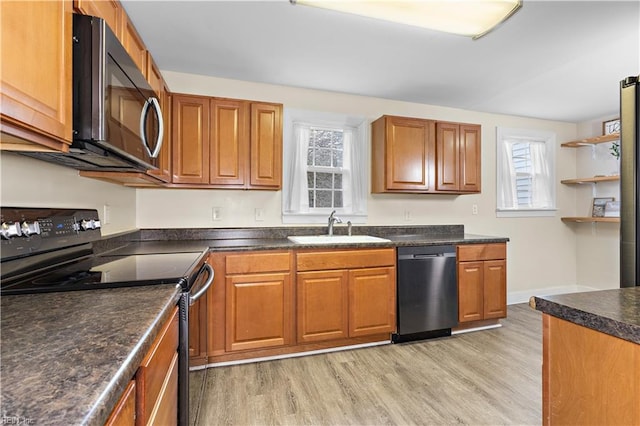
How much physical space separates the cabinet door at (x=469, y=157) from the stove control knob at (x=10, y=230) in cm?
331

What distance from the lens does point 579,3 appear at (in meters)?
1.77

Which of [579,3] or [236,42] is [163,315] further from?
[579,3]

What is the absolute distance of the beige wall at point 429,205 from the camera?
8.97 ft

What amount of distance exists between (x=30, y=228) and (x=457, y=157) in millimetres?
3278

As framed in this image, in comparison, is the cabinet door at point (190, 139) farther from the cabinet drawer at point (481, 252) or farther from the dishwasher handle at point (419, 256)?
the cabinet drawer at point (481, 252)

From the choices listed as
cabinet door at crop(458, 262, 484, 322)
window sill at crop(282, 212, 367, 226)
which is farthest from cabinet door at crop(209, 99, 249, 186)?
cabinet door at crop(458, 262, 484, 322)

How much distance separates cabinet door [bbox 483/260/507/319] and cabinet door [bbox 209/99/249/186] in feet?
7.88

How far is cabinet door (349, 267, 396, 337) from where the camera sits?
2484 mm

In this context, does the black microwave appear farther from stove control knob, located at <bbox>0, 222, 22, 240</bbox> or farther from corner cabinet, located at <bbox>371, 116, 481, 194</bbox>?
corner cabinet, located at <bbox>371, 116, 481, 194</bbox>

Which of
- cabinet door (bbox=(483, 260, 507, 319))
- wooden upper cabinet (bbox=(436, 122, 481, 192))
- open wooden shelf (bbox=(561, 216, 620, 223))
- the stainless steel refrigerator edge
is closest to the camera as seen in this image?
the stainless steel refrigerator edge

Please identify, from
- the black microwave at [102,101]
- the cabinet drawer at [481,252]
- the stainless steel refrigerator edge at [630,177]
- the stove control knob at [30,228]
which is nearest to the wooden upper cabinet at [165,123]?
the black microwave at [102,101]

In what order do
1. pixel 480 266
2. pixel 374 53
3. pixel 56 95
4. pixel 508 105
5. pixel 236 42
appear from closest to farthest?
pixel 56 95 < pixel 236 42 < pixel 374 53 < pixel 480 266 < pixel 508 105

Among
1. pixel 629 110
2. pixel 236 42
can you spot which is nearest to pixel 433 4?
pixel 629 110

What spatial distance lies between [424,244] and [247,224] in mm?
1606
